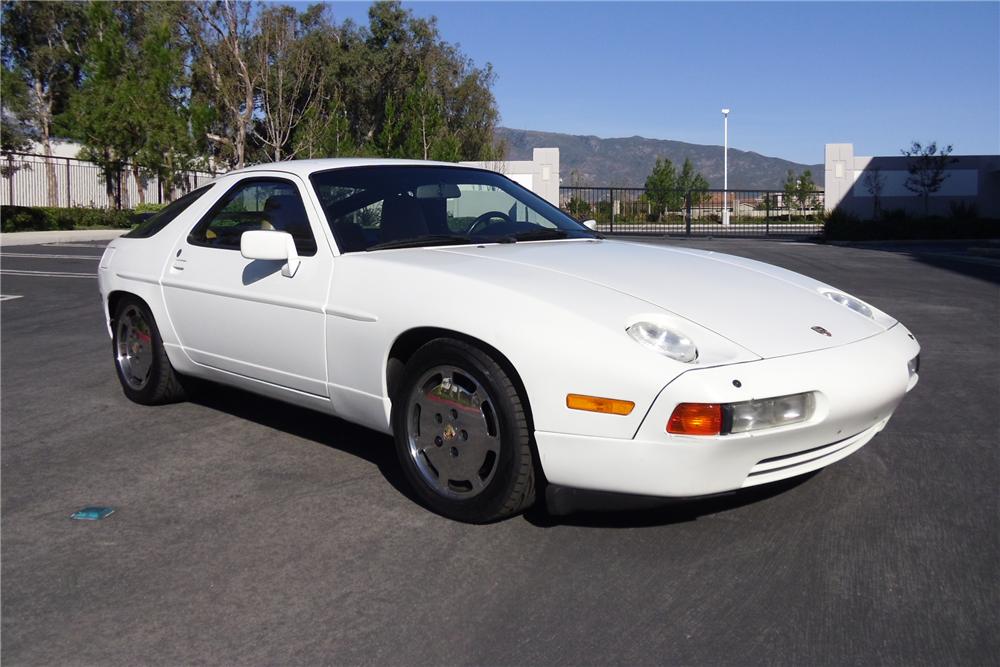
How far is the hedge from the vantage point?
1072 inches

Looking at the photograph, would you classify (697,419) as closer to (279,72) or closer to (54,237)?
(54,237)

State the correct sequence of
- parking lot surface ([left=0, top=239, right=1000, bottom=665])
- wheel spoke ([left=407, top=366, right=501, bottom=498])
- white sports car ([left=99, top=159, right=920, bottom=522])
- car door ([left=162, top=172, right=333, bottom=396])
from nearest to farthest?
parking lot surface ([left=0, top=239, right=1000, bottom=665]), white sports car ([left=99, top=159, right=920, bottom=522]), wheel spoke ([left=407, top=366, right=501, bottom=498]), car door ([left=162, top=172, right=333, bottom=396])

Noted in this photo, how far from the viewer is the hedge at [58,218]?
27234 mm

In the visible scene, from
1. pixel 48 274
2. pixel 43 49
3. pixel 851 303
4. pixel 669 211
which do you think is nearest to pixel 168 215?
pixel 851 303

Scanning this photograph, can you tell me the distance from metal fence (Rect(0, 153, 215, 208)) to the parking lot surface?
29301 millimetres

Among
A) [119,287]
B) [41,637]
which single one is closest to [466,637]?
[41,637]

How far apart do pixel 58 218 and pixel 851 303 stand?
95.0ft

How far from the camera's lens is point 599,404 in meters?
3.16

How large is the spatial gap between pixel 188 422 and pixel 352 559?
89.7 inches

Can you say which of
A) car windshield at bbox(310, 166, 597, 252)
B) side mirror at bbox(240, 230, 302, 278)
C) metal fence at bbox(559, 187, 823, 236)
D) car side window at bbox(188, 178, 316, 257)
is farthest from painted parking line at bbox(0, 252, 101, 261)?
metal fence at bbox(559, 187, 823, 236)

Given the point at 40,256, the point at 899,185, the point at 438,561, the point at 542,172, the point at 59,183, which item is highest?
the point at 542,172

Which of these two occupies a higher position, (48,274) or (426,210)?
(426,210)

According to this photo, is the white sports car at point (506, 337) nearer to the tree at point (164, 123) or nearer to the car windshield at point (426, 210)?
the car windshield at point (426, 210)

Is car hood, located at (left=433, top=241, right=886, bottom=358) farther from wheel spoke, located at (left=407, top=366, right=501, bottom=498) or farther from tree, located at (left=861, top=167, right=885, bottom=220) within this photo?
tree, located at (left=861, top=167, right=885, bottom=220)
